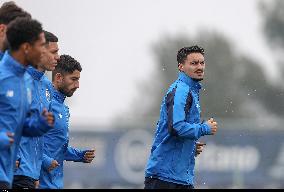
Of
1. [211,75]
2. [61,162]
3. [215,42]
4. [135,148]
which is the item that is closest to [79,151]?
[61,162]

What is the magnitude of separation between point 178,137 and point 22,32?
3490mm

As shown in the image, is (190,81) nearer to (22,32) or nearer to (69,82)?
(69,82)

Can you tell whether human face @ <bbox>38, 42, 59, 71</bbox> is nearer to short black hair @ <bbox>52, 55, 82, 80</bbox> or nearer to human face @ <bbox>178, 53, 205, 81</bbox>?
short black hair @ <bbox>52, 55, 82, 80</bbox>

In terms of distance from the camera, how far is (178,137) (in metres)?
15.2

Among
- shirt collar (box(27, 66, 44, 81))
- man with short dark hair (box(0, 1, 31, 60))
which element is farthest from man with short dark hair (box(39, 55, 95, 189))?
man with short dark hair (box(0, 1, 31, 60))

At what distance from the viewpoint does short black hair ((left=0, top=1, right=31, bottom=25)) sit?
13508 mm

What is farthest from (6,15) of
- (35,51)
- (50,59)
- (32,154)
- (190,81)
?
(190,81)

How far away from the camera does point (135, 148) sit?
40156 millimetres

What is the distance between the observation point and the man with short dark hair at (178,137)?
15.0m

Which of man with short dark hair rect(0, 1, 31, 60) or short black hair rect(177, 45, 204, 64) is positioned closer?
man with short dark hair rect(0, 1, 31, 60)

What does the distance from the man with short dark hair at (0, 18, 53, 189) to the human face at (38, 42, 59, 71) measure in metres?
1.96

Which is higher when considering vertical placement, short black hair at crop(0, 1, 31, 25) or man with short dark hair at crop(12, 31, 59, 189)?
short black hair at crop(0, 1, 31, 25)

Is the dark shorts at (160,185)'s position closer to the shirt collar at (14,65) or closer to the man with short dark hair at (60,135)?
the man with short dark hair at (60,135)

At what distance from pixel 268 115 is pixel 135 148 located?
82.2 feet
